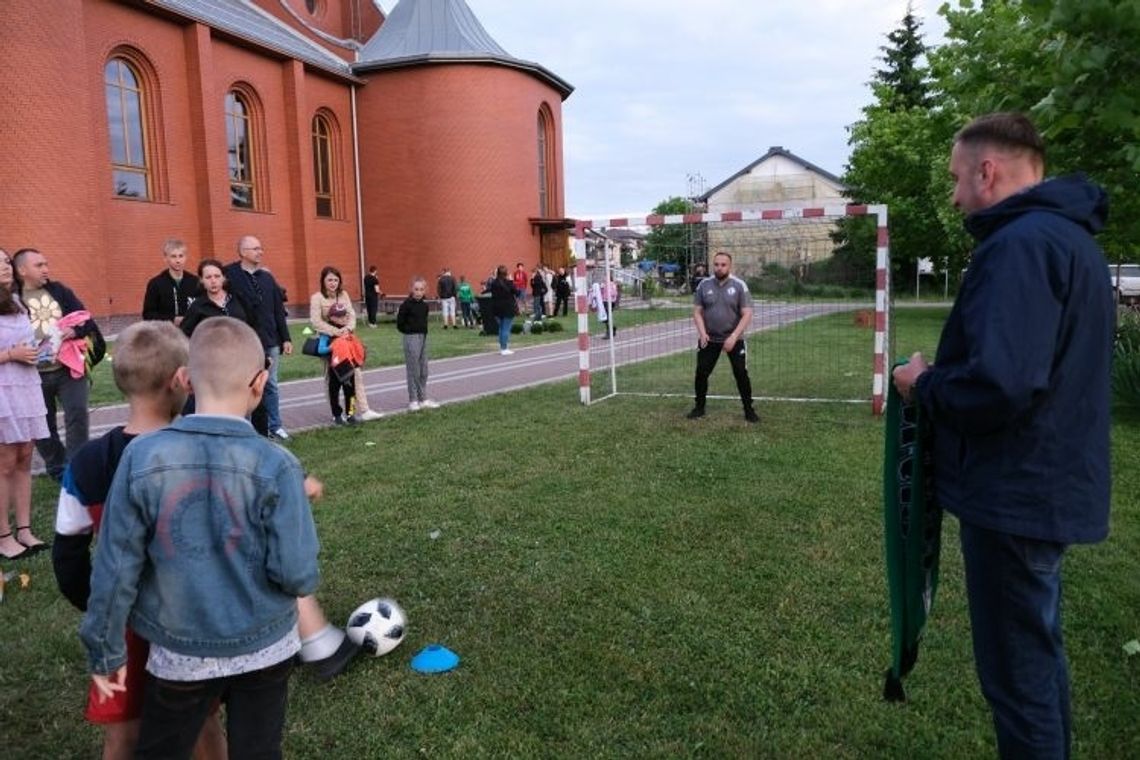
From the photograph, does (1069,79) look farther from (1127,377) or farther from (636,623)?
(1127,377)

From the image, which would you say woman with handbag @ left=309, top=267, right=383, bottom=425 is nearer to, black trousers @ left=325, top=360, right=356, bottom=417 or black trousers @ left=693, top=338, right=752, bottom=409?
black trousers @ left=325, top=360, right=356, bottom=417

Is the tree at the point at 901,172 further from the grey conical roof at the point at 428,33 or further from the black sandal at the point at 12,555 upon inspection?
the black sandal at the point at 12,555

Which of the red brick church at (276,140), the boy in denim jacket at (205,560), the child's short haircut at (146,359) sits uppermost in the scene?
the red brick church at (276,140)

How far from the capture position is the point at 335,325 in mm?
9961

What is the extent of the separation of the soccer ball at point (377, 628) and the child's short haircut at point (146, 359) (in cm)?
187

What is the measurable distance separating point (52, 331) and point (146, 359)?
445 centimetres

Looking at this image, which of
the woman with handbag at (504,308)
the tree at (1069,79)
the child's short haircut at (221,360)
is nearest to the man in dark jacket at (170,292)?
the child's short haircut at (221,360)

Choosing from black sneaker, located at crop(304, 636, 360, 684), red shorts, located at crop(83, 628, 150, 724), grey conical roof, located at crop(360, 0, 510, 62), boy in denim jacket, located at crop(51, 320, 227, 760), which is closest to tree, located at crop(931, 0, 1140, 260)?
boy in denim jacket, located at crop(51, 320, 227, 760)

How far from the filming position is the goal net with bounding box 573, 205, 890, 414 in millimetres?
10453

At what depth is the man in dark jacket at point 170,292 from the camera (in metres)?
7.50

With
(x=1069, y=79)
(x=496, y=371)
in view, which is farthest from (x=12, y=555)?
(x=496, y=371)

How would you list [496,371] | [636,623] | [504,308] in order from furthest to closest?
1. [504,308]
2. [496,371]
3. [636,623]

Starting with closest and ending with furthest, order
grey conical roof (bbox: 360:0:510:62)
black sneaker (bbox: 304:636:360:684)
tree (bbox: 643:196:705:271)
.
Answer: black sneaker (bbox: 304:636:360:684)
tree (bbox: 643:196:705:271)
grey conical roof (bbox: 360:0:510:62)

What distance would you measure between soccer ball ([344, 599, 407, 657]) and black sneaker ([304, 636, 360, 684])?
79mm
